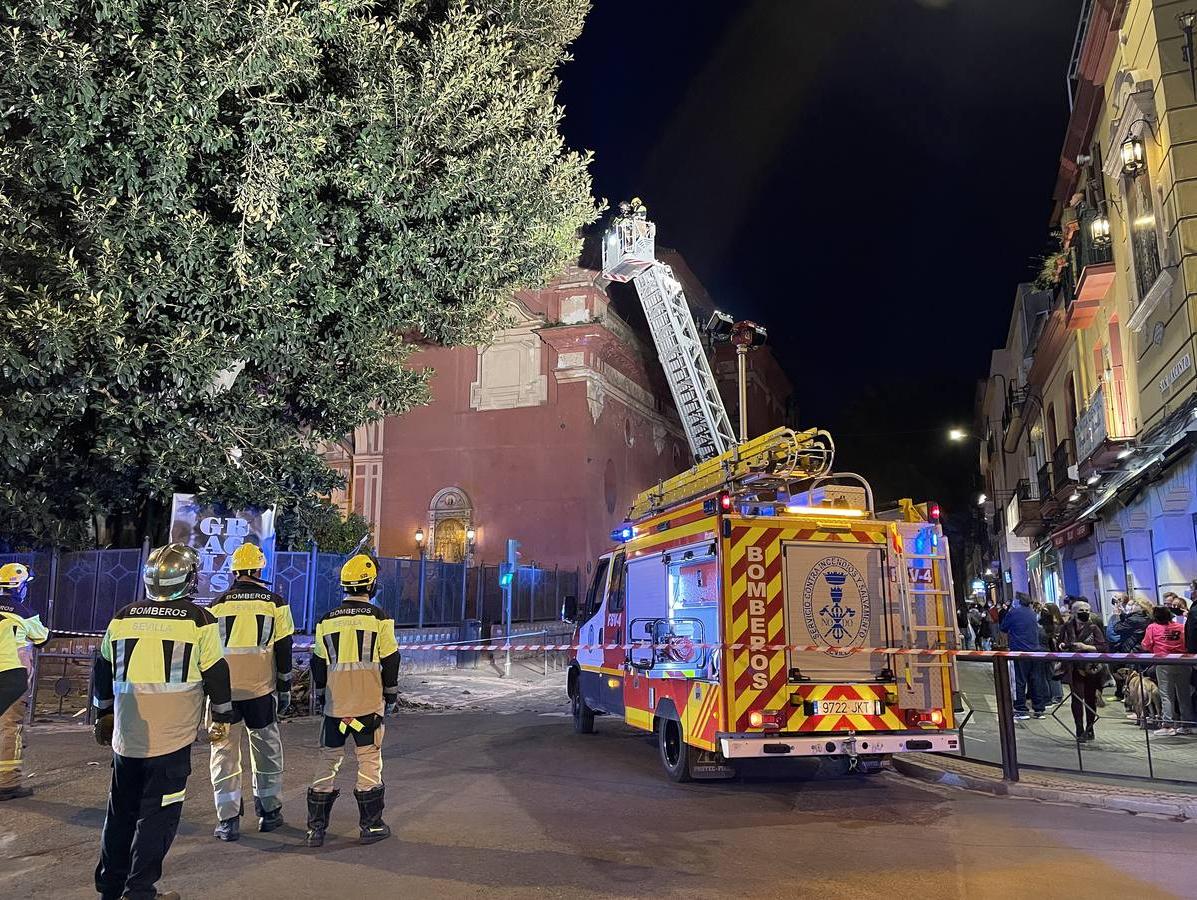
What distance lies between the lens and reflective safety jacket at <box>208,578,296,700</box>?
21.1ft

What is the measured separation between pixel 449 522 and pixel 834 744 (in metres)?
23.9

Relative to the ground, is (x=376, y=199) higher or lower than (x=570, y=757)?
higher

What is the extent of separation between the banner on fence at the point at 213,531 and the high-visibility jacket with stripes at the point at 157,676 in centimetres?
813

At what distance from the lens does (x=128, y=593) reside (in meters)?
14.0

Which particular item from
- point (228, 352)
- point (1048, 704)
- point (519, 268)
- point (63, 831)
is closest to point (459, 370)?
point (519, 268)

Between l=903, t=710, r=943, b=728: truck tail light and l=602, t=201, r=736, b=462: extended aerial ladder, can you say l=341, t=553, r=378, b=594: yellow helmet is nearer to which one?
l=903, t=710, r=943, b=728: truck tail light

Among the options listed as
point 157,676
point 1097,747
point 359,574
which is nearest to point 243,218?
point 359,574

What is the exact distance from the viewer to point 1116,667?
10.5 meters

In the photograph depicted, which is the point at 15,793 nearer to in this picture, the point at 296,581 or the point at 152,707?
the point at 152,707

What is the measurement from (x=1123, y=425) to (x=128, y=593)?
16.8 metres

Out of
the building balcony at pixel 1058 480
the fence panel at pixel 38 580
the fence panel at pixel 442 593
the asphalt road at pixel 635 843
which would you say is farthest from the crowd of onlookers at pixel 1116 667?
the fence panel at pixel 38 580

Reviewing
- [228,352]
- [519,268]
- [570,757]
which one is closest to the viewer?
[570,757]

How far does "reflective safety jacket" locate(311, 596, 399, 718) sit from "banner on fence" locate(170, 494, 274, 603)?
23.9 feet

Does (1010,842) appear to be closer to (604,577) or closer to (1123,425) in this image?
(604,577)
